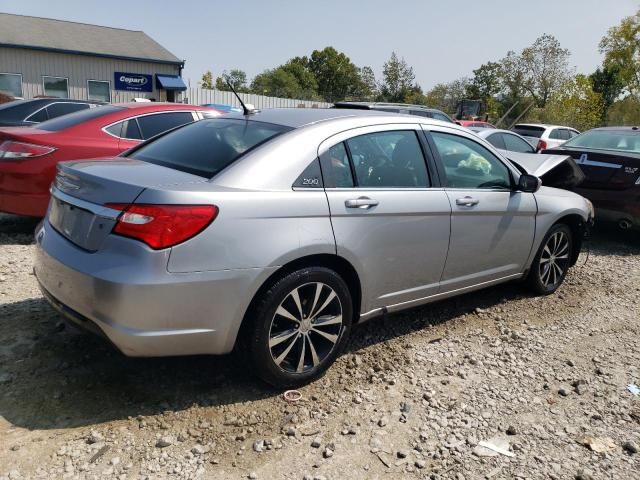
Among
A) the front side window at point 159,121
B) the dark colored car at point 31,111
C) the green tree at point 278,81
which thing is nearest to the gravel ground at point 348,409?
the front side window at point 159,121

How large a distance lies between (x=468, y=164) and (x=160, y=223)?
2.49m

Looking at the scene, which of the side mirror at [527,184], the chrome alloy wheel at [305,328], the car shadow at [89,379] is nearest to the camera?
the car shadow at [89,379]

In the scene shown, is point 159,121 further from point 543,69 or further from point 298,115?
point 543,69

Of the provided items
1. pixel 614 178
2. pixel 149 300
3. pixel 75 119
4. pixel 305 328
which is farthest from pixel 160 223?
pixel 614 178

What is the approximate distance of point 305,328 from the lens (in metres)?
3.14

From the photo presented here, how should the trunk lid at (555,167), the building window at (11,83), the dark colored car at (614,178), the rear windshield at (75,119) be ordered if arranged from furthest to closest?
the building window at (11,83)
the dark colored car at (614,178)
the rear windshield at (75,119)
the trunk lid at (555,167)

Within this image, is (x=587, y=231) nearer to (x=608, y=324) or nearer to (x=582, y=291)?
(x=582, y=291)

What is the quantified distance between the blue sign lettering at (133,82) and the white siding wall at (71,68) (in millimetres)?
208

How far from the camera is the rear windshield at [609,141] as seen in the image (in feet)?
24.5

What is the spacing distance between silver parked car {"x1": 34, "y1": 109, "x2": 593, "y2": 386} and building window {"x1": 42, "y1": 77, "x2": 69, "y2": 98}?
27565 millimetres

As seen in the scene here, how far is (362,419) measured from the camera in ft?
9.89

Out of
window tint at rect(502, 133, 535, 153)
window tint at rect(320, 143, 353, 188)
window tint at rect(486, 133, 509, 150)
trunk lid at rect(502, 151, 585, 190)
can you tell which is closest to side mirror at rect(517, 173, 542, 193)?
trunk lid at rect(502, 151, 585, 190)

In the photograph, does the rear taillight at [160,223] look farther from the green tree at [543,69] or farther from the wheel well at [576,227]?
the green tree at [543,69]

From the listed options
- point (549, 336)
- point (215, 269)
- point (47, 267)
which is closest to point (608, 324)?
point (549, 336)
